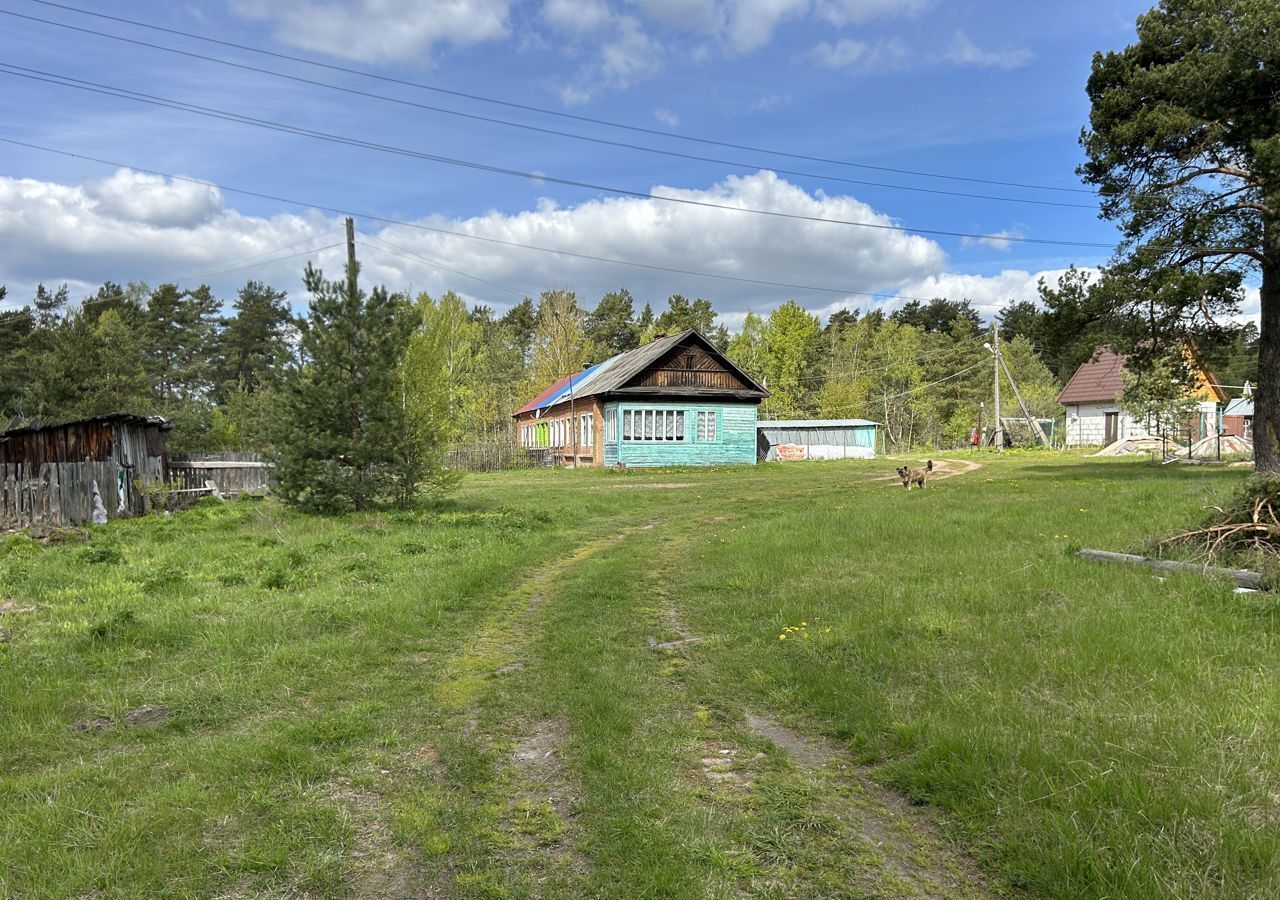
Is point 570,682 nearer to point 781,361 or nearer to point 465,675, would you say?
point 465,675

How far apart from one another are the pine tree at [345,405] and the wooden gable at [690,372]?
21037 millimetres

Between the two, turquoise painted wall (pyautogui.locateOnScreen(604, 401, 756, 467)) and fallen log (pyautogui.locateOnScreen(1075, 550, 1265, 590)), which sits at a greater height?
turquoise painted wall (pyautogui.locateOnScreen(604, 401, 756, 467))

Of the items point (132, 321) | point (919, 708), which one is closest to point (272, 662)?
point (919, 708)

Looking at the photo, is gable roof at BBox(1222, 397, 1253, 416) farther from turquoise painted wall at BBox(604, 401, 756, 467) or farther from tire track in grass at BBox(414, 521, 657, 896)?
A: tire track in grass at BBox(414, 521, 657, 896)

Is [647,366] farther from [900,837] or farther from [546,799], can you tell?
[900,837]

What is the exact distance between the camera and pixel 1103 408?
45062mm

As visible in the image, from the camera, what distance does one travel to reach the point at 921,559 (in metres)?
9.20

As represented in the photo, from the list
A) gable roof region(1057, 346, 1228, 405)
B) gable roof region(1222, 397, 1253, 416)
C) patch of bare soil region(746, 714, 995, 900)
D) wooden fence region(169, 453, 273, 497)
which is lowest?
patch of bare soil region(746, 714, 995, 900)

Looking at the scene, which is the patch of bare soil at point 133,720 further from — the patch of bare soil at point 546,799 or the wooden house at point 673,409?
the wooden house at point 673,409

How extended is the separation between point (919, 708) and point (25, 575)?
35.9 feet

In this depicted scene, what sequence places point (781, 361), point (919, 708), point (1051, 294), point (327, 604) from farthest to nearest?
point (781, 361), point (1051, 294), point (327, 604), point (919, 708)

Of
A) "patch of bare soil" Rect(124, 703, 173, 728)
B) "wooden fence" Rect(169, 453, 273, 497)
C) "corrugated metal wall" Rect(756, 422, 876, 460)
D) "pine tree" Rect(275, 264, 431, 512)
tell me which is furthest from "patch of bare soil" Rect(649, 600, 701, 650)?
"corrugated metal wall" Rect(756, 422, 876, 460)

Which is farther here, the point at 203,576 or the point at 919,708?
the point at 203,576

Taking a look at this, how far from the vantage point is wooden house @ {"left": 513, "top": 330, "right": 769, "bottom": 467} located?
35750 mm
